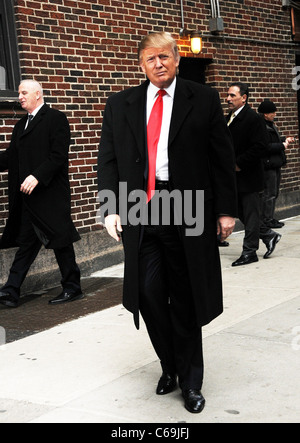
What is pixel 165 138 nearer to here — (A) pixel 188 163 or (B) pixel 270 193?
(A) pixel 188 163

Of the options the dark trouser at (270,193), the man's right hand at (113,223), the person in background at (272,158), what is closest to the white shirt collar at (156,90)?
the man's right hand at (113,223)

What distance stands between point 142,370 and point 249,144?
3.63 metres

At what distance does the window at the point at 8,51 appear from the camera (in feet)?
22.9

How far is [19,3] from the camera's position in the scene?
23.0 ft

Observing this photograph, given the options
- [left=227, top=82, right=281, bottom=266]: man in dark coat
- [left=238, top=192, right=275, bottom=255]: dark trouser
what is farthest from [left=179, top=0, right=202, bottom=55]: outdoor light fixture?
[left=238, top=192, right=275, bottom=255]: dark trouser

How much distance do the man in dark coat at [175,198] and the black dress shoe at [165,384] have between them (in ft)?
0.40

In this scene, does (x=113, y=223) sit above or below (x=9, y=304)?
above

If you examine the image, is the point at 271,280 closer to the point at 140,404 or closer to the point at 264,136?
the point at 264,136

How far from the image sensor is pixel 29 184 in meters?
5.92

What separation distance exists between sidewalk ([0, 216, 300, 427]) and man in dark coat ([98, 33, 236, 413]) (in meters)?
0.26

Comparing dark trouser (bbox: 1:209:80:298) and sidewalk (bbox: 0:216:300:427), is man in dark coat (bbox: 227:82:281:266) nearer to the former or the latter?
sidewalk (bbox: 0:216:300:427)

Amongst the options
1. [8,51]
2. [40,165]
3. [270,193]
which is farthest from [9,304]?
[270,193]

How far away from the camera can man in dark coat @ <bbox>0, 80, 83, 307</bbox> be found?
6.14 m
